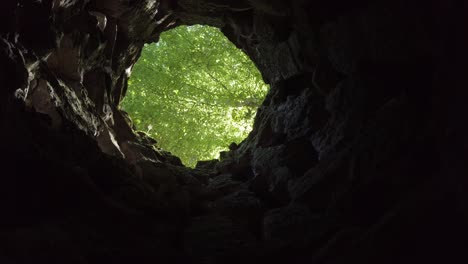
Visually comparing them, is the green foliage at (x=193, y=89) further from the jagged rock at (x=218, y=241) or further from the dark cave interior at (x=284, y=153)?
the jagged rock at (x=218, y=241)

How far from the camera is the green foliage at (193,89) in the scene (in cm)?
2211

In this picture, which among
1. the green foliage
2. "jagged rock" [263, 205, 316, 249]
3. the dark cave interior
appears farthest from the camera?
the green foliage

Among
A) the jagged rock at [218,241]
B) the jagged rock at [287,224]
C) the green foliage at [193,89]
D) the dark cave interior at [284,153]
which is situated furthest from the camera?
the green foliage at [193,89]

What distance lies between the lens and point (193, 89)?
22922 millimetres

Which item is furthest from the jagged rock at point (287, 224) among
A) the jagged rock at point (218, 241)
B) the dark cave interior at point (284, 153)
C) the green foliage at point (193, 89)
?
the green foliage at point (193, 89)

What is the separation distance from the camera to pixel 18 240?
3.79 meters

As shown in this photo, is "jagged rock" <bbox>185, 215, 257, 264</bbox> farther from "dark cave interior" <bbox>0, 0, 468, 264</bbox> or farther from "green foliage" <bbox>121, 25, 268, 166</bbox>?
"green foliage" <bbox>121, 25, 268, 166</bbox>

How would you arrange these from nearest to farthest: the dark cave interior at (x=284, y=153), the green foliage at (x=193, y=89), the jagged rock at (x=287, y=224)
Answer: the dark cave interior at (x=284, y=153)
the jagged rock at (x=287, y=224)
the green foliage at (x=193, y=89)

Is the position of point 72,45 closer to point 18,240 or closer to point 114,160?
point 114,160

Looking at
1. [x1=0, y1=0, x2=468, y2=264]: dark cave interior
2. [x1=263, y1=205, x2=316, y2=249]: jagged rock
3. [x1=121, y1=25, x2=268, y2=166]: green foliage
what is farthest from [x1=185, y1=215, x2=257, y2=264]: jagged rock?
[x1=121, y1=25, x2=268, y2=166]: green foliage

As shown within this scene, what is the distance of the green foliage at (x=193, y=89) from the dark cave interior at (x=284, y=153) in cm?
1117

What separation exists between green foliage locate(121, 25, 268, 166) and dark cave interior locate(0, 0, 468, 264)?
1117 centimetres

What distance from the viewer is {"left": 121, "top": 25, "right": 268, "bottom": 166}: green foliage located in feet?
72.5

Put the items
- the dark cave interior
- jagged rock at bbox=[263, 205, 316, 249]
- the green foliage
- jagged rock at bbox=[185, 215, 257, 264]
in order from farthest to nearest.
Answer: the green foliage → jagged rock at bbox=[263, 205, 316, 249] → jagged rock at bbox=[185, 215, 257, 264] → the dark cave interior
